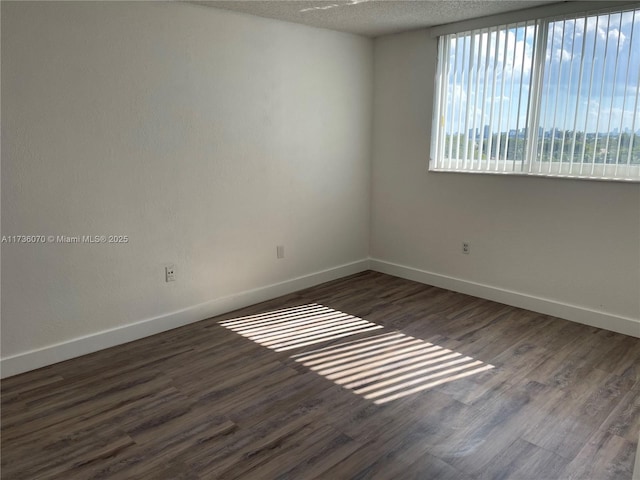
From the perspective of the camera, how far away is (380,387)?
270 cm

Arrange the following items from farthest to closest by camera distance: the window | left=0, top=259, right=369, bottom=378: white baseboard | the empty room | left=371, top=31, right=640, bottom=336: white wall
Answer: left=371, top=31, right=640, bottom=336: white wall → the window → left=0, top=259, right=369, bottom=378: white baseboard → the empty room

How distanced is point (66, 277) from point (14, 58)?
50.3 inches

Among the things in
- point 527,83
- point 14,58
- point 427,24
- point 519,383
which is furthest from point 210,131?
point 519,383

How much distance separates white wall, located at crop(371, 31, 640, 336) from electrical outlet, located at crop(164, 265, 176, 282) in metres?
2.24

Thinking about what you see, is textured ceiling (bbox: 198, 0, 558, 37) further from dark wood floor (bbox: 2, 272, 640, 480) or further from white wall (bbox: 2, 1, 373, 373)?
dark wood floor (bbox: 2, 272, 640, 480)

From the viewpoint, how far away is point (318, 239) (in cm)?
447

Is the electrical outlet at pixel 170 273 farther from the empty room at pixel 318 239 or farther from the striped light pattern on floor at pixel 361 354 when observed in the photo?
the striped light pattern on floor at pixel 361 354

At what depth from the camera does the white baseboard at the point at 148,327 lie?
9.31 ft

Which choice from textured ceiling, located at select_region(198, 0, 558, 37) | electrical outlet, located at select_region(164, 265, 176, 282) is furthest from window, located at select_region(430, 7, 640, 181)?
electrical outlet, located at select_region(164, 265, 176, 282)

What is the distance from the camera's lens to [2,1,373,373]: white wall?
272cm

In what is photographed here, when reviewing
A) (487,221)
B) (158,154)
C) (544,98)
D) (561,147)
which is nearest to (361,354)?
(487,221)

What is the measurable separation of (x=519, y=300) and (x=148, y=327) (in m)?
2.93

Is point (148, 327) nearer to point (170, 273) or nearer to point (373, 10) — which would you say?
point (170, 273)

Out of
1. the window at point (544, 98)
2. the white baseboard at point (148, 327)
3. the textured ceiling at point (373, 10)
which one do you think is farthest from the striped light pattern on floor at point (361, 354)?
the textured ceiling at point (373, 10)
